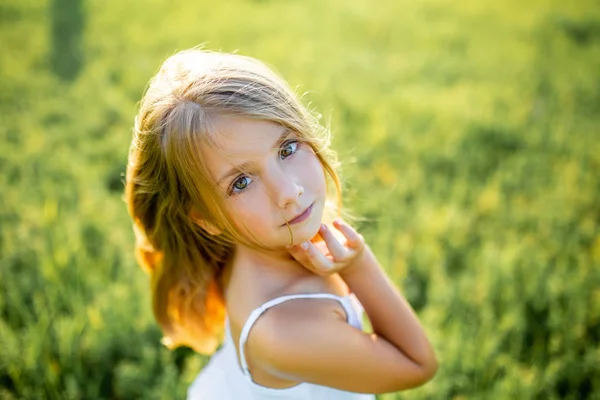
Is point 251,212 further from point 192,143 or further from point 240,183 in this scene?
point 192,143

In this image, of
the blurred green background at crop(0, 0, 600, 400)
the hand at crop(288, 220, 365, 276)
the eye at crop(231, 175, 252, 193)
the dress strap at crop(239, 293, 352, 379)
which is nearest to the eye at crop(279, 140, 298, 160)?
the eye at crop(231, 175, 252, 193)

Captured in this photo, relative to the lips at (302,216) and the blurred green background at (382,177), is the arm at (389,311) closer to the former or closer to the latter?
the lips at (302,216)

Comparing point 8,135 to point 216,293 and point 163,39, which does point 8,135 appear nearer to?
→ point 163,39

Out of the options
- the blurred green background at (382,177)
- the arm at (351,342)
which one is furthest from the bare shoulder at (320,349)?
the blurred green background at (382,177)

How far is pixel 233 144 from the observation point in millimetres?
1306

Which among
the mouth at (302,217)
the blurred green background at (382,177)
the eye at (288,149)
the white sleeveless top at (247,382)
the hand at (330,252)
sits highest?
the eye at (288,149)

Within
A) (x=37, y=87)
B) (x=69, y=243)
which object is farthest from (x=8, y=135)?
(x=69, y=243)

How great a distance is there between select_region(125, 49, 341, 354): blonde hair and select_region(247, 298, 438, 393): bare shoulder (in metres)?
0.23

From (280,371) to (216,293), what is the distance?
0.44 metres

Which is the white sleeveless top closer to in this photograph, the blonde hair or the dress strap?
the dress strap

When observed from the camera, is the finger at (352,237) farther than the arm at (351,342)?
Yes

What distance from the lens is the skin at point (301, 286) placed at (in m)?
1.33

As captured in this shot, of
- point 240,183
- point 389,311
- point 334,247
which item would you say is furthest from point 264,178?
point 389,311

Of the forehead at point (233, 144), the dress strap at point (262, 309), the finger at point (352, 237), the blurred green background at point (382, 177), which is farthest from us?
the blurred green background at point (382, 177)
